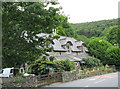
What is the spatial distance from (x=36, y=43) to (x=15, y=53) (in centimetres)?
167

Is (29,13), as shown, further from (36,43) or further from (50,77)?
(50,77)

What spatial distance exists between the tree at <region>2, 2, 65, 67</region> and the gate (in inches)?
213

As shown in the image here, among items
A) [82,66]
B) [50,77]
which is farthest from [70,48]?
[50,77]

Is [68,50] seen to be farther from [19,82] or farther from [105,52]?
[19,82]

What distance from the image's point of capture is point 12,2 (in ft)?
33.1

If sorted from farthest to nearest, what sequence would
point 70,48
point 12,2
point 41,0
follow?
1. point 70,48
2. point 41,0
3. point 12,2

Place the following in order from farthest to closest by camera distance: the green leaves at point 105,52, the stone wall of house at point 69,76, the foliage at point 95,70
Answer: the green leaves at point 105,52, the foliage at point 95,70, the stone wall of house at point 69,76

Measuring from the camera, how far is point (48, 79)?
1905 cm

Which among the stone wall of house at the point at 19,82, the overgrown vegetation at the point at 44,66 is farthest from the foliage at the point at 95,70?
the stone wall of house at the point at 19,82

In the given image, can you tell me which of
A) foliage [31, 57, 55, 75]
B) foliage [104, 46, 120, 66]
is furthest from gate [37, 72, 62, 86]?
foliage [104, 46, 120, 66]

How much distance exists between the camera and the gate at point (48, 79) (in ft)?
57.2

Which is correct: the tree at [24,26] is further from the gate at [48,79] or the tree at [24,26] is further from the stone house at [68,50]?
the stone house at [68,50]

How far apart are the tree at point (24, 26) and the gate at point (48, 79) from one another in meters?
5.40

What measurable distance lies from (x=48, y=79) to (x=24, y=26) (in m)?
9.70
